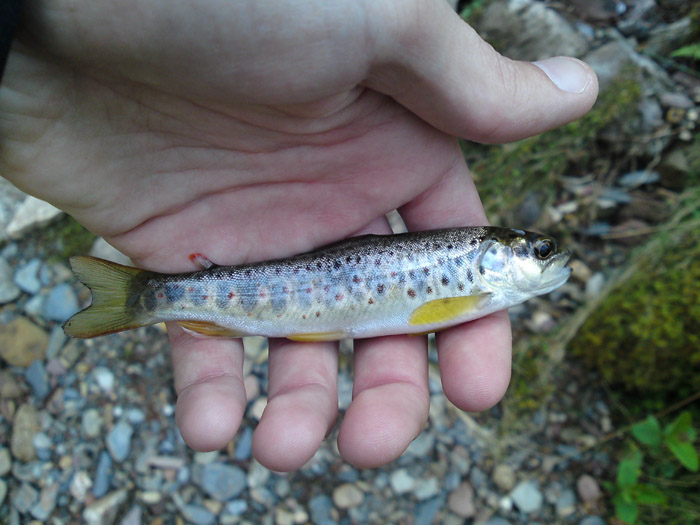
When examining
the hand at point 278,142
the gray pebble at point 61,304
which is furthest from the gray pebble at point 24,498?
the hand at point 278,142

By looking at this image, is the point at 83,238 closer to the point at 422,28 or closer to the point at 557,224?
the point at 422,28

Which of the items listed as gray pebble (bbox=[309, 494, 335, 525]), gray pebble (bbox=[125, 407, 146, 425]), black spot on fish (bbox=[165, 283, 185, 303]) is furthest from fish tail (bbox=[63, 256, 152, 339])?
gray pebble (bbox=[309, 494, 335, 525])

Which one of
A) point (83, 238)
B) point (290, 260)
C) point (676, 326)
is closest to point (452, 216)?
point (290, 260)

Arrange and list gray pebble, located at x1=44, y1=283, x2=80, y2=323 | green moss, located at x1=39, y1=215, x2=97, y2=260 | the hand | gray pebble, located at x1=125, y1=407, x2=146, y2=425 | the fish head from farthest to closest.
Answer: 1. green moss, located at x1=39, y1=215, x2=97, y2=260
2. gray pebble, located at x1=44, y1=283, x2=80, y2=323
3. gray pebble, located at x1=125, y1=407, x2=146, y2=425
4. the fish head
5. the hand

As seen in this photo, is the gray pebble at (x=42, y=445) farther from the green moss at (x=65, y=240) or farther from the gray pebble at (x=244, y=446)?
the green moss at (x=65, y=240)

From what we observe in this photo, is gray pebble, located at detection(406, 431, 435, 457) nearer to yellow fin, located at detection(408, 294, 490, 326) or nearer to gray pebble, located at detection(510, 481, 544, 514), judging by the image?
gray pebble, located at detection(510, 481, 544, 514)

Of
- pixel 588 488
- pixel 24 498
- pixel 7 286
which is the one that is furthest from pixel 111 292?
pixel 588 488
